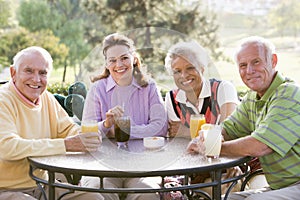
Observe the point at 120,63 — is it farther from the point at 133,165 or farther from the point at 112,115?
the point at 133,165

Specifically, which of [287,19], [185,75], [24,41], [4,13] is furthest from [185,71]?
[287,19]

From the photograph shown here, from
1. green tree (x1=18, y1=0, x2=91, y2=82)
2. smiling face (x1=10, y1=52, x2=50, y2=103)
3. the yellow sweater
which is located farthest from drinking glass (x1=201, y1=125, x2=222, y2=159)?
green tree (x1=18, y1=0, x2=91, y2=82)

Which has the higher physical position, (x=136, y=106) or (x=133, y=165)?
(x=136, y=106)

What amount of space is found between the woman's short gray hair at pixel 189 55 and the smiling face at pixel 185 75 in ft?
0.05

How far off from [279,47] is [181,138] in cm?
639

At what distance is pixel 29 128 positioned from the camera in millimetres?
2529

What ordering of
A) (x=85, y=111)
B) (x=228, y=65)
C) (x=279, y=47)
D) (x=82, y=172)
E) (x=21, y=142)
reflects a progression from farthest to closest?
(x=279, y=47) → (x=228, y=65) → (x=85, y=111) → (x=21, y=142) → (x=82, y=172)

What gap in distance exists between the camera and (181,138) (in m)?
2.74

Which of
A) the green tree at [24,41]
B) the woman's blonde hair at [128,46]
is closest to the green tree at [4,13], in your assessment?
the green tree at [24,41]

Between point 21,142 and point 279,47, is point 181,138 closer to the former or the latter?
point 21,142

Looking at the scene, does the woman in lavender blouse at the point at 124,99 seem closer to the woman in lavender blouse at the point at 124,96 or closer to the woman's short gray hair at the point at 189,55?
the woman in lavender blouse at the point at 124,96

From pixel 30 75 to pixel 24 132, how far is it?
0.26 meters

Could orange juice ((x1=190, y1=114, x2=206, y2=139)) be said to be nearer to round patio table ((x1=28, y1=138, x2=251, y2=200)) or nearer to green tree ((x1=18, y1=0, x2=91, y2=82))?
round patio table ((x1=28, y1=138, x2=251, y2=200))

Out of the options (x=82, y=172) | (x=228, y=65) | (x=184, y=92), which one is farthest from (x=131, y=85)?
→ (x=228, y=65)
